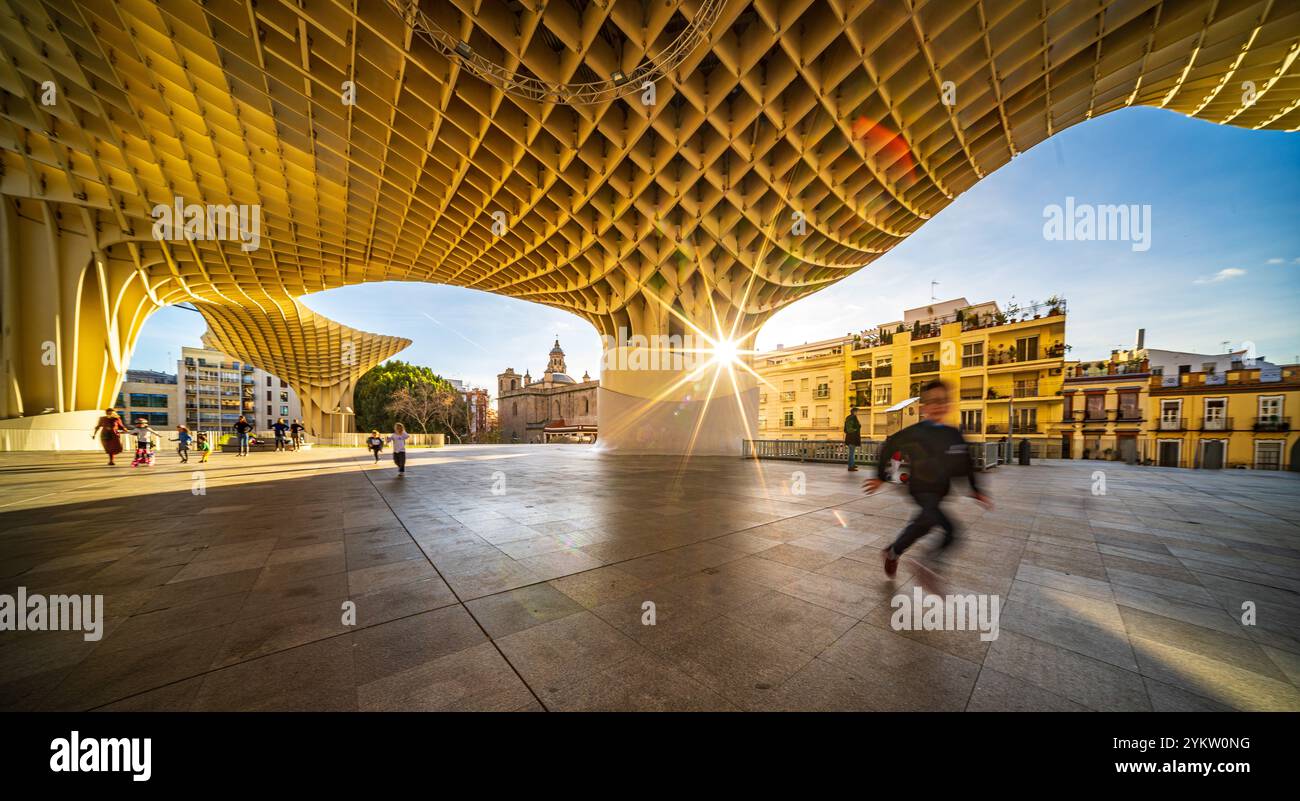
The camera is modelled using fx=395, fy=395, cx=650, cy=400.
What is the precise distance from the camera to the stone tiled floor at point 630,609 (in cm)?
210

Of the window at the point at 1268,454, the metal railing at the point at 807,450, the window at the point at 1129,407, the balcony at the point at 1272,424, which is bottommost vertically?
the window at the point at 1268,454

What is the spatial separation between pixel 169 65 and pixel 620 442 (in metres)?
18.3

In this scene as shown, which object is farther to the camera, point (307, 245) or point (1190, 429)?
point (1190, 429)

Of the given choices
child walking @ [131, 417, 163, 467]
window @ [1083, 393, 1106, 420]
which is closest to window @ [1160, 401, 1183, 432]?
window @ [1083, 393, 1106, 420]

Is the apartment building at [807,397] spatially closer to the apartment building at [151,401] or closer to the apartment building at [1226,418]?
the apartment building at [1226,418]

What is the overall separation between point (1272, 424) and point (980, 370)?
43.7 ft

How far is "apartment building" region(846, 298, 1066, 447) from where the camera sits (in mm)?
25000

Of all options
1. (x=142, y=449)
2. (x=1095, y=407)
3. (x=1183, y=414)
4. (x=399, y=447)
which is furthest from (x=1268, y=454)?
(x=142, y=449)

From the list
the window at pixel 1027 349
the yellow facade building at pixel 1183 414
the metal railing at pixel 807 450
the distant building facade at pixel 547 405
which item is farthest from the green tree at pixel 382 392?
the yellow facade building at pixel 1183 414

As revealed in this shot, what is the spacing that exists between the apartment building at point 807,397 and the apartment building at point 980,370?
1.23 meters

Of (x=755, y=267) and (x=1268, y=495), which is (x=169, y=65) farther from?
(x=1268, y=495)

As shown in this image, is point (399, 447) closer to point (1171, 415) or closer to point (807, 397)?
point (807, 397)
